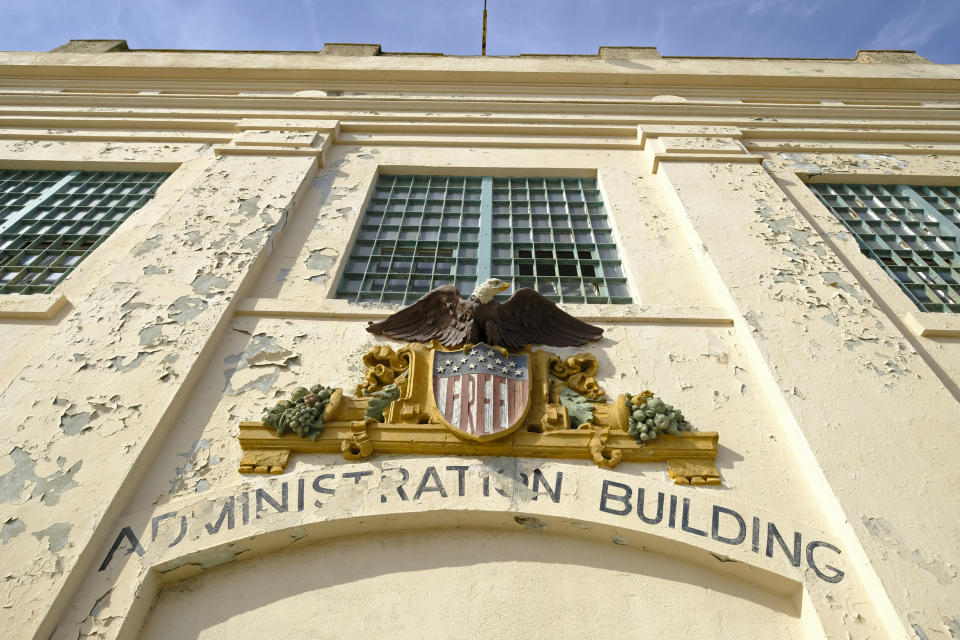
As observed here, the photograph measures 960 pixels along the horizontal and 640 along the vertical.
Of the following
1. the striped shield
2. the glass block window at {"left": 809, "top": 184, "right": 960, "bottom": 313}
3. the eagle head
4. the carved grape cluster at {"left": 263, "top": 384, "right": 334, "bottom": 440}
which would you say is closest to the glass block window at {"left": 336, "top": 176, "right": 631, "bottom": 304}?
the eagle head

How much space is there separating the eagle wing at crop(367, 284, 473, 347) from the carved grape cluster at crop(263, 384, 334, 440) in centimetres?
70

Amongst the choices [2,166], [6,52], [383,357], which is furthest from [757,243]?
[6,52]

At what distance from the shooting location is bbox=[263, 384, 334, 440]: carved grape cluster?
3.57 meters

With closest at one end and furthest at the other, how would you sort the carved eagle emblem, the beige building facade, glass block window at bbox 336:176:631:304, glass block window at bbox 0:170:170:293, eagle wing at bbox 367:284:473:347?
the beige building facade → the carved eagle emblem → eagle wing at bbox 367:284:473:347 → glass block window at bbox 336:176:631:304 → glass block window at bbox 0:170:170:293

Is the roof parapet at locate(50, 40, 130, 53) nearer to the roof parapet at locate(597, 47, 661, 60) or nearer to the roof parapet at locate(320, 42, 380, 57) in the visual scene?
the roof parapet at locate(320, 42, 380, 57)

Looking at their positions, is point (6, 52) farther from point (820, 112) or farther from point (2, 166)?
point (820, 112)

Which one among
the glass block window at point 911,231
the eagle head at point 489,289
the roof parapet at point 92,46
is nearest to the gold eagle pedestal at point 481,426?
→ the eagle head at point 489,289

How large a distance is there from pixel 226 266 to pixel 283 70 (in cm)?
450

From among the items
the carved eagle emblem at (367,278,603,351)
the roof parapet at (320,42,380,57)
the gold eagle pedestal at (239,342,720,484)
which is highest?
A: the roof parapet at (320,42,380,57)

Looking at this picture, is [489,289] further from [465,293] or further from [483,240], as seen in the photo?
[483,240]

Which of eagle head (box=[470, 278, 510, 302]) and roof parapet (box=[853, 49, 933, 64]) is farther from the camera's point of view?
roof parapet (box=[853, 49, 933, 64])

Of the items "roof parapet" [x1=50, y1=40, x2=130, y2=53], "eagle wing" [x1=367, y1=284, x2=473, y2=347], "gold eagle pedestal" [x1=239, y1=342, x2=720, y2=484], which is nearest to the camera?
"gold eagle pedestal" [x1=239, y1=342, x2=720, y2=484]

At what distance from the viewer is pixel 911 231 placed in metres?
5.96

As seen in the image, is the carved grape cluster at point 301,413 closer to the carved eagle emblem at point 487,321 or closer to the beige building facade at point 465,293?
the beige building facade at point 465,293
